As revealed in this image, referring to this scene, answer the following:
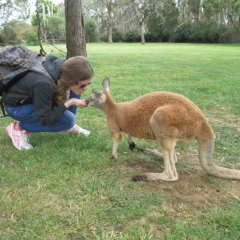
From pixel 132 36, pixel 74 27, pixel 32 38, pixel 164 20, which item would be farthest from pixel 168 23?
pixel 74 27

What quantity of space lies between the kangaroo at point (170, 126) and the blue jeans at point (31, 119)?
72 centimetres

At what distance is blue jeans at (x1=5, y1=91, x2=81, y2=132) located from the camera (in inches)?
133

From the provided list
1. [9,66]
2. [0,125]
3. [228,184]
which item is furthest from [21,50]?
[228,184]

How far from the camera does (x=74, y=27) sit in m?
7.08

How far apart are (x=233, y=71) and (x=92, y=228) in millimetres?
9181

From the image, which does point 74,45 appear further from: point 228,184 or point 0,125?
point 228,184

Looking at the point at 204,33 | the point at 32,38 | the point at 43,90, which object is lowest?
the point at 43,90

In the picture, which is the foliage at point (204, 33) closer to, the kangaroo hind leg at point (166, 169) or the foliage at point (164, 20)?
the foliage at point (164, 20)

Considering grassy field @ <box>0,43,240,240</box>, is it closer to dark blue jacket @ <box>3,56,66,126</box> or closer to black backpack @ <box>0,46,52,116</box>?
dark blue jacket @ <box>3,56,66,126</box>

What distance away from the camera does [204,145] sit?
2.76 metres

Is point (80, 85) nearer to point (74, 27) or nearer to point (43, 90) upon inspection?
point (43, 90)

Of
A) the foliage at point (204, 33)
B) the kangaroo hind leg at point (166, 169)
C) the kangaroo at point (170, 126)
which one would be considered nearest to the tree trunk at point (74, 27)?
the kangaroo at point (170, 126)

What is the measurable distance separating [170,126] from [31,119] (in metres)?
1.65

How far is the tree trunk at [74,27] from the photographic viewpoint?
273 inches
